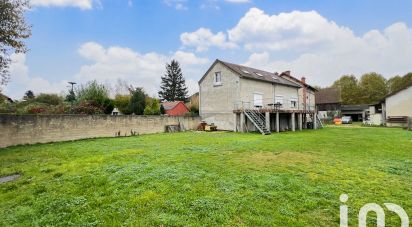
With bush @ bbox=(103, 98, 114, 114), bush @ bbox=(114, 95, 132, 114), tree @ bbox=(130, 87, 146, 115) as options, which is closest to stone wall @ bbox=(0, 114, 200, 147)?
bush @ bbox=(103, 98, 114, 114)

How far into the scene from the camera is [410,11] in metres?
14.0

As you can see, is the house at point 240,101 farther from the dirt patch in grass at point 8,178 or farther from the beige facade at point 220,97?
the dirt patch in grass at point 8,178

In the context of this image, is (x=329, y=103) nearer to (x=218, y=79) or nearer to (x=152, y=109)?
(x=218, y=79)

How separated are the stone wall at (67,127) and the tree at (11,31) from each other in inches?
90.8

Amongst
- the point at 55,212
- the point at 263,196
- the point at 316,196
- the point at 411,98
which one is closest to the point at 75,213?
the point at 55,212

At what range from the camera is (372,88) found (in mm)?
54094

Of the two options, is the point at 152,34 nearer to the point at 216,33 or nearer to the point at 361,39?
the point at 216,33

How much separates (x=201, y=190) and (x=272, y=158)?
3845mm

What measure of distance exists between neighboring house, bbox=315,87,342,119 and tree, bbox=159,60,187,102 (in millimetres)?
27701

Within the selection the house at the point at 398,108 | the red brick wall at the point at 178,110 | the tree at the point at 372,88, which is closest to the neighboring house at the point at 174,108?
the red brick wall at the point at 178,110

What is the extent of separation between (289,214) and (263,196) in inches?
29.5

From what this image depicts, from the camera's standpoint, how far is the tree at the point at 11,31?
10415 mm

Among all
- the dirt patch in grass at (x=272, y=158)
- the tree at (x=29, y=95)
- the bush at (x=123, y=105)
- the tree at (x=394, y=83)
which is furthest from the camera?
the tree at (x=394, y=83)

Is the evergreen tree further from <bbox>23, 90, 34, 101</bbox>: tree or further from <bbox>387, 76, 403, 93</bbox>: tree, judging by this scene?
<bbox>387, 76, 403, 93</bbox>: tree
